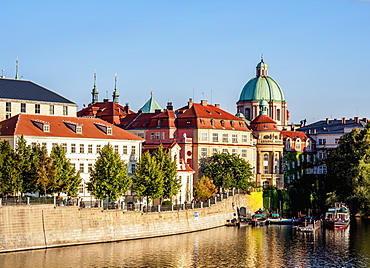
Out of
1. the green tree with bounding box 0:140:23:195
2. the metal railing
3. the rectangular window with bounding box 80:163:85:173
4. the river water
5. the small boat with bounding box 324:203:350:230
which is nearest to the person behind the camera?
the river water

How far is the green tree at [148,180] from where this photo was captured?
110188mm

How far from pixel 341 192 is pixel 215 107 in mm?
28448

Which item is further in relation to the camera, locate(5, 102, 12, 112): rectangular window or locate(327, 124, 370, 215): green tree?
locate(327, 124, 370, 215): green tree

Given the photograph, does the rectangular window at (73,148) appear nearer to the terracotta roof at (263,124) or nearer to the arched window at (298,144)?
the terracotta roof at (263,124)

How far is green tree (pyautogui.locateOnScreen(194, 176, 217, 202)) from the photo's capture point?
127438mm

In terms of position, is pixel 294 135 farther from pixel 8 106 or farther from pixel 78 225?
pixel 78 225

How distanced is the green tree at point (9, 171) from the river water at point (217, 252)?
11571mm

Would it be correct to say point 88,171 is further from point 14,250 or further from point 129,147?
point 14,250

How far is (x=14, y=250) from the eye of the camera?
3310 inches

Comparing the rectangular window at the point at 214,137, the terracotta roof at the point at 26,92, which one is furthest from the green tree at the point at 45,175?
the rectangular window at the point at 214,137

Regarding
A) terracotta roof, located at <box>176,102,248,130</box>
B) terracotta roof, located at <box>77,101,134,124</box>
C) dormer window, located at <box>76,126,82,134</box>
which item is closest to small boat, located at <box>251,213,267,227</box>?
terracotta roof, located at <box>176,102,248,130</box>

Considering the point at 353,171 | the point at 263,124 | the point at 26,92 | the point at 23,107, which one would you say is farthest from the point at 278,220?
the point at 26,92

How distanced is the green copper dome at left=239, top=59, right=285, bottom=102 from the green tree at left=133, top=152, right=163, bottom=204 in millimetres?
77698

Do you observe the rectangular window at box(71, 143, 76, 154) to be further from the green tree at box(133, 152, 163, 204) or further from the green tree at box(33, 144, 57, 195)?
the green tree at box(33, 144, 57, 195)
